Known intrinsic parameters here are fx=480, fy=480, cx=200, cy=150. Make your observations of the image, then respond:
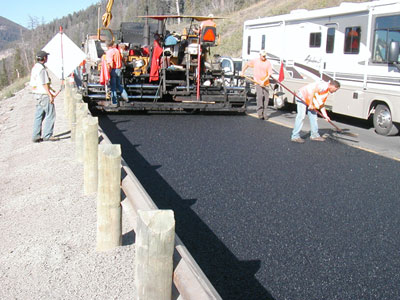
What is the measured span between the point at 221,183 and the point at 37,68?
4916 mm

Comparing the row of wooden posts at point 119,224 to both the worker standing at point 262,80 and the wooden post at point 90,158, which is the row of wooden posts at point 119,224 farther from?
the worker standing at point 262,80

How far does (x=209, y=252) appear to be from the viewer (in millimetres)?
4668

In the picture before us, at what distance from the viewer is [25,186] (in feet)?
23.9

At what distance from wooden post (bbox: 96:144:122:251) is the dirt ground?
0.20 m

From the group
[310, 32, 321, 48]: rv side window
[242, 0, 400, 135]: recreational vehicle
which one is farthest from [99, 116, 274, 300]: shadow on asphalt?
[310, 32, 321, 48]: rv side window

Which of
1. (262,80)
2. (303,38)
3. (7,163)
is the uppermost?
(303,38)

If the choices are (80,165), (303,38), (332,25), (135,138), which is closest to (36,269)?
(80,165)

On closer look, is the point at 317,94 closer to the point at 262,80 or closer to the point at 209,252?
the point at 262,80

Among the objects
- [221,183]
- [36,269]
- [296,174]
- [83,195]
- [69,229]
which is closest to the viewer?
[36,269]

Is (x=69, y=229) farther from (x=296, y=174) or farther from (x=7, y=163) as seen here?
(x=7, y=163)

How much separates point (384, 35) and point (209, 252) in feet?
30.1

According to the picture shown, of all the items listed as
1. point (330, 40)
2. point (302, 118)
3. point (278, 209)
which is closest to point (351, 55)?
point (330, 40)

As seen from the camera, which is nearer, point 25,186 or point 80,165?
point 25,186

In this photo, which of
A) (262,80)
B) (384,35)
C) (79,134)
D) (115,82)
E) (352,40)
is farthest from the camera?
(262,80)
